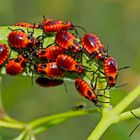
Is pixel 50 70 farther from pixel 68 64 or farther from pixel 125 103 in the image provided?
pixel 125 103

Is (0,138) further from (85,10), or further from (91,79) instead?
(85,10)

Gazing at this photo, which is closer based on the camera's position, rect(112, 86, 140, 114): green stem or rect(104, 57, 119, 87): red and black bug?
rect(112, 86, 140, 114): green stem

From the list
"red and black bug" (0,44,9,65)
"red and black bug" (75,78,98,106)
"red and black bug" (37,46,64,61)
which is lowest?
"red and black bug" (75,78,98,106)

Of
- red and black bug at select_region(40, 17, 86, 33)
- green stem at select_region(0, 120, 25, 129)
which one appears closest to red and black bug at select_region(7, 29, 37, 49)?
red and black bug at select_region(40, 17, 86, 33)

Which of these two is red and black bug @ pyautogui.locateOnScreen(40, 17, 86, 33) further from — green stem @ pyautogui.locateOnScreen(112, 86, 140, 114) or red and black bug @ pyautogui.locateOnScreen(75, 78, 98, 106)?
green stem @ pyautogui.locateOnScreen(112, 86, 140, 114)

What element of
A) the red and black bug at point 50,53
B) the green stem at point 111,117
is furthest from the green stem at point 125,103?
the red and black bug at point 50,53

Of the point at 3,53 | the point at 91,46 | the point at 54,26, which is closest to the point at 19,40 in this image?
the point at 3,53

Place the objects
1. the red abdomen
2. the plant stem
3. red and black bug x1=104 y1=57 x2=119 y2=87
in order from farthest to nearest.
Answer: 1. the red abdomen
2. red and black bug x1=104 y1=57 x2=119 y2=87
3. the plant stem

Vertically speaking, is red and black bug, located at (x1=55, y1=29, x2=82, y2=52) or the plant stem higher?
red and black bug, located at (x1=55, y1=29, x2=82, y2=52)

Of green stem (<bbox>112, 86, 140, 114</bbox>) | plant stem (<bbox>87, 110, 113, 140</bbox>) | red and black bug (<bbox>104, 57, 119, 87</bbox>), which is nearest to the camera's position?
plant stem (<bbox>87, 110, 113, 140</bbox>)
